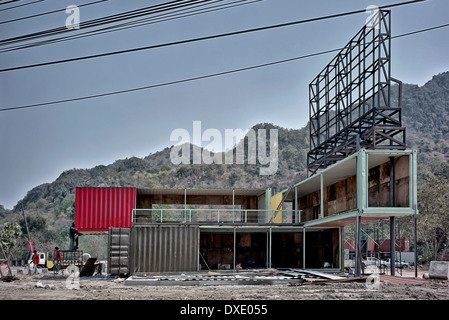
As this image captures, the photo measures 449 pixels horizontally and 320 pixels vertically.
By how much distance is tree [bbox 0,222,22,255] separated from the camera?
7200cm

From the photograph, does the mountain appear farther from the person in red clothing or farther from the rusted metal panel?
the rusted metal panel

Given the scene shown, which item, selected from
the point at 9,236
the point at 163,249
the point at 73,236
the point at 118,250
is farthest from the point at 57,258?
the point at 9,236

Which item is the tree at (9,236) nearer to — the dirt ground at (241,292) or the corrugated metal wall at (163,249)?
the corrugated metal wall at (163,249)

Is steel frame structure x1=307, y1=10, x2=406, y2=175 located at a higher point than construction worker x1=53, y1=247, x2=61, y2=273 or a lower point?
higher

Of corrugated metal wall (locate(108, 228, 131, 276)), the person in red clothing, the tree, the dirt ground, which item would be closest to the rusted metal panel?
the person in red clothing

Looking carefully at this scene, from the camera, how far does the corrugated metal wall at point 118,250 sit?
1179 inches

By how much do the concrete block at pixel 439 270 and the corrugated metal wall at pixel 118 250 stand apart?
53.1 feet

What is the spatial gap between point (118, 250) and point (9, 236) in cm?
4877

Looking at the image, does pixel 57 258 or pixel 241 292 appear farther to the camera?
pixel 57 258

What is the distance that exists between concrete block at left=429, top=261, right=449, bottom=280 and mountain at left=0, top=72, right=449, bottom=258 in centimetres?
7674

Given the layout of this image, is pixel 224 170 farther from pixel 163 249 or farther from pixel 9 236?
pixel 163 249

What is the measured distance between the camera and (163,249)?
30.7m
